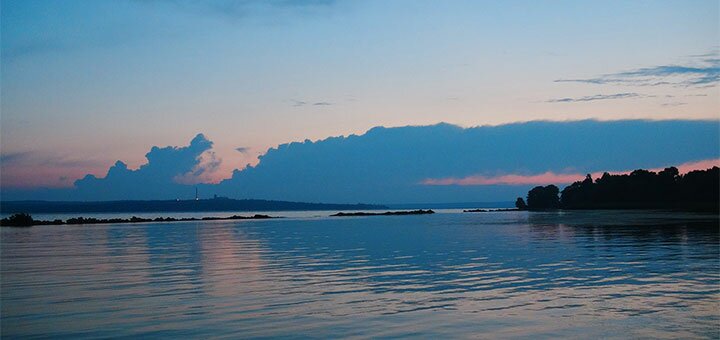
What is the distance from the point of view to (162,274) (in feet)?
112

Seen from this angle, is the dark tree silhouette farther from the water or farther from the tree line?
the water

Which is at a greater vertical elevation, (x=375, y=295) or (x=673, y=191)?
(x=673, y=191)

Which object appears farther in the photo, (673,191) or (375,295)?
(673,191)

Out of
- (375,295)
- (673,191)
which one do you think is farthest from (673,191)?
(375,295)

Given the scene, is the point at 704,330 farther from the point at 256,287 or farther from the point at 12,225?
the point at 12,225

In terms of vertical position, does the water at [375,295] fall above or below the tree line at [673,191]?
below

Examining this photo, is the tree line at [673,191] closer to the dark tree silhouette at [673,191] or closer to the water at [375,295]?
the dark tree silhouette at [673,191]

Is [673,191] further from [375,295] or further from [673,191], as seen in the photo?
[375,295]

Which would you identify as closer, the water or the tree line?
the water

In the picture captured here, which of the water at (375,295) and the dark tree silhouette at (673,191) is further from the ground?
the dark tree silhouette at (673,191)

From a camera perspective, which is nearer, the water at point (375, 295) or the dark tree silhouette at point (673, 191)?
the water at point (375, 295)

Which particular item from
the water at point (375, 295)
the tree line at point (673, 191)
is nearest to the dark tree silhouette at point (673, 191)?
the tree line at point (673, 191)

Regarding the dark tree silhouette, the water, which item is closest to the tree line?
the dark tree silhouette

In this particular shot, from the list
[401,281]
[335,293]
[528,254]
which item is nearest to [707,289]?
[401,281]
